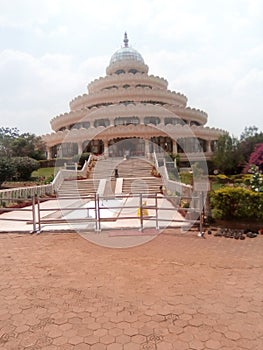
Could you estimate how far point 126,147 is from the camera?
35.7 metres

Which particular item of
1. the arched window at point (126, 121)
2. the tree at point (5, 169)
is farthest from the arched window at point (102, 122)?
the tree at point (5, 169)

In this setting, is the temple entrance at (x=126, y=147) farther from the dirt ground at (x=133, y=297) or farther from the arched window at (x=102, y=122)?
the dirt ground at (x=133, y=297)

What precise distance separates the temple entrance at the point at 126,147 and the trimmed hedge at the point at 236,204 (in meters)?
25.3

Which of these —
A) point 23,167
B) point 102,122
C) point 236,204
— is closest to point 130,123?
point 102,122

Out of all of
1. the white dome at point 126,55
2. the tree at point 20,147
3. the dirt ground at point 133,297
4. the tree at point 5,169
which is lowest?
the dirt ground at point 133,297

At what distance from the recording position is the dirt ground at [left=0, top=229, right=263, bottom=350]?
307cm

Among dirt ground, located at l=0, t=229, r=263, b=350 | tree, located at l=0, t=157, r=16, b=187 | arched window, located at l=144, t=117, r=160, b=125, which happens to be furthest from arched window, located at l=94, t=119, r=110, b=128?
dirt ground, located at l=0, t=229, r=263, b=350

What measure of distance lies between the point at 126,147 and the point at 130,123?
297cm

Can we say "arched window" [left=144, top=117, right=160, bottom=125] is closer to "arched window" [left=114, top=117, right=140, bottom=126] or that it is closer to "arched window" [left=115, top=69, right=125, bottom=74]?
"arched window" [left=114, top=117, right=140, bottom=126]

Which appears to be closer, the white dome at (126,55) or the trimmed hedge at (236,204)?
the trimmed hedge at (236,204)

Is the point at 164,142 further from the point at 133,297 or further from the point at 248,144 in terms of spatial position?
the point at 133,297

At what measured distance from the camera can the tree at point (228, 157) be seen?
2528cm

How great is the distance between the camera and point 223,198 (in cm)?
814

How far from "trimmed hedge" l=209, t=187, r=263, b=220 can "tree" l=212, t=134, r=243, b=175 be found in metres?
18.0
